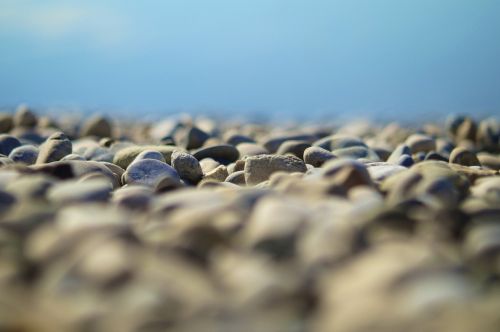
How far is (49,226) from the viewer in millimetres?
1693

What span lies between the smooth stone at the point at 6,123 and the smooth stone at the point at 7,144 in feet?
6.39

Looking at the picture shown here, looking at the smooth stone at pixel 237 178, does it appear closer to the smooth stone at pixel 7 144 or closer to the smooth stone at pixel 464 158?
the smooth stone at pixel 464 158

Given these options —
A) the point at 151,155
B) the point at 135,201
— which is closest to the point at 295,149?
the point at 151,155

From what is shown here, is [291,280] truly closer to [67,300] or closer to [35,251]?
[67,300]

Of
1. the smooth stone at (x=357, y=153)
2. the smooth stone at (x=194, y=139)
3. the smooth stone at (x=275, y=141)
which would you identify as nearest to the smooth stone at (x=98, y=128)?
the smooth stone at (x=194, y=139)

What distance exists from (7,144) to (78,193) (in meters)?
2.48

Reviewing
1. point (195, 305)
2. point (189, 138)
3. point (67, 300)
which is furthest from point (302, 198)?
point (189, 138)

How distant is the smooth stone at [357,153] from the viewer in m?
4.03

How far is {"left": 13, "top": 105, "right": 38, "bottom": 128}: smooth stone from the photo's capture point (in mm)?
6309

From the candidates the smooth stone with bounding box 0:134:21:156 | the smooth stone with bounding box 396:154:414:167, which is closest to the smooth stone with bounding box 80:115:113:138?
the smooth stone with bounding box 0:134:21:156

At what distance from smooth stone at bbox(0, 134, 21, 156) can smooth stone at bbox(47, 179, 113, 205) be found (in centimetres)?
226

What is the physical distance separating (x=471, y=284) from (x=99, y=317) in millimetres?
901

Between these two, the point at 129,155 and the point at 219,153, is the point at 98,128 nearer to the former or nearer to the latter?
the point at 219,153

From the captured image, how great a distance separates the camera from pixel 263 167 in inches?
122
